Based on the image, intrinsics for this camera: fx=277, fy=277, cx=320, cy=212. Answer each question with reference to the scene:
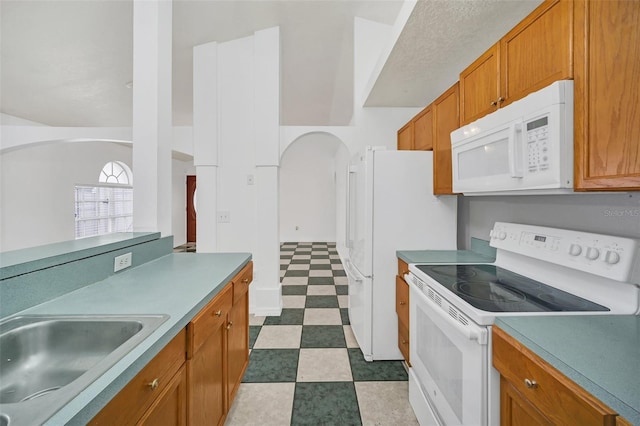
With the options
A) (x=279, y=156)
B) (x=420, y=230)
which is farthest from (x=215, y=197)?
(x=420, y=230)

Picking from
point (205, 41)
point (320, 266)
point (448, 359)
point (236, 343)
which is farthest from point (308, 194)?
point (448, 359)

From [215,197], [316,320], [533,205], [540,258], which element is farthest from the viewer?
[215,197]

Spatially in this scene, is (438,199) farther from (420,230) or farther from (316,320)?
(316,320)

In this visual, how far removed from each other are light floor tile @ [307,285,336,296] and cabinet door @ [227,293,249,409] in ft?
5.96

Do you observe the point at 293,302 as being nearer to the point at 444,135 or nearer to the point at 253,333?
the point at 253,333

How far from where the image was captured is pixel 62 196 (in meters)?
4.24

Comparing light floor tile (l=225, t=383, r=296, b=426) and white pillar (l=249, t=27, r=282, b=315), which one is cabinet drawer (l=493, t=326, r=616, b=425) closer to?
light floor tile (l=225, t=383, r=296, b=426)

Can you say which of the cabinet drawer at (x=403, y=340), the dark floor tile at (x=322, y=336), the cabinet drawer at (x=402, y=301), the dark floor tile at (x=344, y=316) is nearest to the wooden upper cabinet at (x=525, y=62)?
the cabinet drawer at (x=402, y=301)

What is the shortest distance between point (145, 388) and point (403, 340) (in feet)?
5.46

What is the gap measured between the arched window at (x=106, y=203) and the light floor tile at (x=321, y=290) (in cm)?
401

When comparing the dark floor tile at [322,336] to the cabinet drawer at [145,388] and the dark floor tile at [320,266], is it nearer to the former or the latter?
the cabinet drawer at [145,388]

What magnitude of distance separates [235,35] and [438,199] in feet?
8.78

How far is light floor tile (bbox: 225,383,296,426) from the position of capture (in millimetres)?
1552

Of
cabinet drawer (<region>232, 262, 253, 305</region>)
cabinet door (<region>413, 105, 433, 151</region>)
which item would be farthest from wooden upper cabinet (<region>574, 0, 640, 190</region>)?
cabinet drawer (<region>232, 262, 253, 305</region>)
